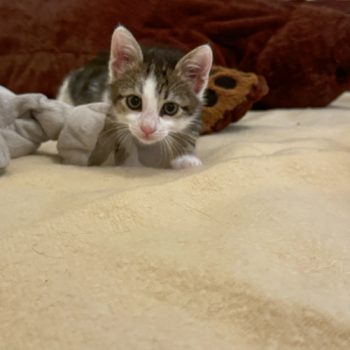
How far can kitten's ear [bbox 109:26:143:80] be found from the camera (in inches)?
49.1

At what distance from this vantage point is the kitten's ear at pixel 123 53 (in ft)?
4.09

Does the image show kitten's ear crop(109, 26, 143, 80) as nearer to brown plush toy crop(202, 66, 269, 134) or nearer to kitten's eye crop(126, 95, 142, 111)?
kitten's eye crop(126, 95, 142, 111)

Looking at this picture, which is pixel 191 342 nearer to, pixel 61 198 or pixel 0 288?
pixel 0 288

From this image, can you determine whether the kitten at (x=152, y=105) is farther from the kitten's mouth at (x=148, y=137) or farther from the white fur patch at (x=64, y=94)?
the white fur patch at (x=64, y=94)

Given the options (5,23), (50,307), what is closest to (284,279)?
(50,307)

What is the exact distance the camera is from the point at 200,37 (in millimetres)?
2027

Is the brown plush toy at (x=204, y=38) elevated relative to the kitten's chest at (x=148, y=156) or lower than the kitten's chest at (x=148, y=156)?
elevated

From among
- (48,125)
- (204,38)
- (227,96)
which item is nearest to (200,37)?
(204,38)

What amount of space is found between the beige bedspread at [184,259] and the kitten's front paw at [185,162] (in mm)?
254

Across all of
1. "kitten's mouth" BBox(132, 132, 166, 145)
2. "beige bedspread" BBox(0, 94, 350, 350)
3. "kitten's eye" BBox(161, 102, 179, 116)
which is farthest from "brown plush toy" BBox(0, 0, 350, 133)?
"beige bedspread" BBox(0, 94, 350, 350)

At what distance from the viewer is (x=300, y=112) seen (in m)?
1.93

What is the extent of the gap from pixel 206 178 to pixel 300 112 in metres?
1.19

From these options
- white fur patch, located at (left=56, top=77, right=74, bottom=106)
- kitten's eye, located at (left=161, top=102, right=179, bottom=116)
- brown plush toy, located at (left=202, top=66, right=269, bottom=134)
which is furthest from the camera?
white fur patch, located at (left=56, top=77, right=74, bottom=106)

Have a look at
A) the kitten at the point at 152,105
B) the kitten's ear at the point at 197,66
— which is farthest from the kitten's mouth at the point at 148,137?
the kitten's ear at the point at 197,66
